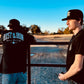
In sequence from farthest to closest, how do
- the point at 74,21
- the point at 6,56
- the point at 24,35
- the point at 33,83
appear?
the point at 33,83 → the point at 24,35 → the point at 6,56 → the point at 74,21

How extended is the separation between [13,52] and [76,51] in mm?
1070

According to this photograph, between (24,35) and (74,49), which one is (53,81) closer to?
(24,35)

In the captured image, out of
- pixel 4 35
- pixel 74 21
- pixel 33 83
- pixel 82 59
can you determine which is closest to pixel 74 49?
pixel 82 59

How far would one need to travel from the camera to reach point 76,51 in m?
1.34

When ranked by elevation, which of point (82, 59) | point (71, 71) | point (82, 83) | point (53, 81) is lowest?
point (53, 81)

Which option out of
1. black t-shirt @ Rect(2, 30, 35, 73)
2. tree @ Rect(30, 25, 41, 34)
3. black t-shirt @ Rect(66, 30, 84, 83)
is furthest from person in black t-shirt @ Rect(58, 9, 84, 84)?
tree @ Rect(30, 25, 41, 34)

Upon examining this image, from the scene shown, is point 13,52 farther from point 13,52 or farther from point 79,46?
Answer: point 79,46

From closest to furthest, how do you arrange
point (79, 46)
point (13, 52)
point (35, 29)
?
point (79, 46) → point (13, 52) → point (35, 29)

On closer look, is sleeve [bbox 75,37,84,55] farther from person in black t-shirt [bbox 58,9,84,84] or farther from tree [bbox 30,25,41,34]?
tree [bbox 30,25,41,34]

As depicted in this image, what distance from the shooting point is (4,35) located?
2154mm

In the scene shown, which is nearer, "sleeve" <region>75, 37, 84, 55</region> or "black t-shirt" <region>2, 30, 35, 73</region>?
"sleeve" <region>75, 37, 84, 55</region>

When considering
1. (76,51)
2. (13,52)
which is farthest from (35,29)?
(76,51)

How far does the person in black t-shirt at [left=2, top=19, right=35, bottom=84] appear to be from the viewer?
2.09 m

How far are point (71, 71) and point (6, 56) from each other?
110 centimetres
